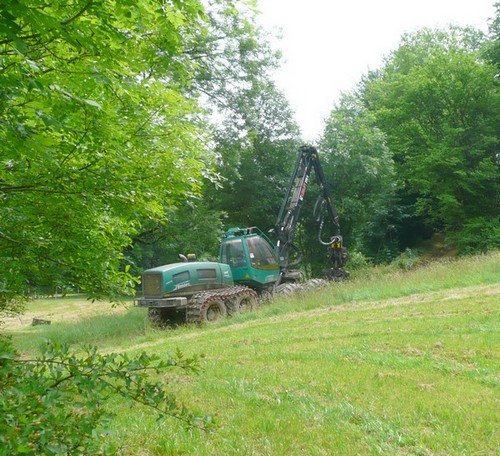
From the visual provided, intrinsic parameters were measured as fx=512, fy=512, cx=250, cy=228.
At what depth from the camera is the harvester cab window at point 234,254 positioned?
15258 mm

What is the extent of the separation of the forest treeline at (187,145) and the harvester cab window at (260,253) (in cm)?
256

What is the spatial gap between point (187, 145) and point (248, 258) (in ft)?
35.4

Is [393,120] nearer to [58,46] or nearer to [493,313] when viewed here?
[493,313]

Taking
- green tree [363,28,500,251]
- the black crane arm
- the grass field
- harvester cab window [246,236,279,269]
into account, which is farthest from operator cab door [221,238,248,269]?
green tree [363,28,500,251]

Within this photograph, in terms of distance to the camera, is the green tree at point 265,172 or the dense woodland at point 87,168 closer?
the dense woodland at point 87,168

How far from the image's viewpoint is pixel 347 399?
175 inches

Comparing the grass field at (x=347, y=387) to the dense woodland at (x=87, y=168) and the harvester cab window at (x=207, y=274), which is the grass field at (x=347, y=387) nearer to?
the dense woodland at (x=87, y=168)

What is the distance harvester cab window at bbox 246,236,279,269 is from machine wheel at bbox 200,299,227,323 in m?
2.29

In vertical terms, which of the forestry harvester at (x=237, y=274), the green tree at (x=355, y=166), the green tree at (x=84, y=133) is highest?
the green tree at (x=355, y=166)

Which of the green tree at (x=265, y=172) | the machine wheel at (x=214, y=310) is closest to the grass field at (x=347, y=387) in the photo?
the machine wheel at (x=214, y=310)

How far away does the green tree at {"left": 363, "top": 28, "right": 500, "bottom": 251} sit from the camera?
2459 cm

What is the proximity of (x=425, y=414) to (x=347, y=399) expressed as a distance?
0.70 meters

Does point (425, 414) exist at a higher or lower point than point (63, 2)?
lower

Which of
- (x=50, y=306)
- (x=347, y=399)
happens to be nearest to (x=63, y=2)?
(x=347, y=399)
